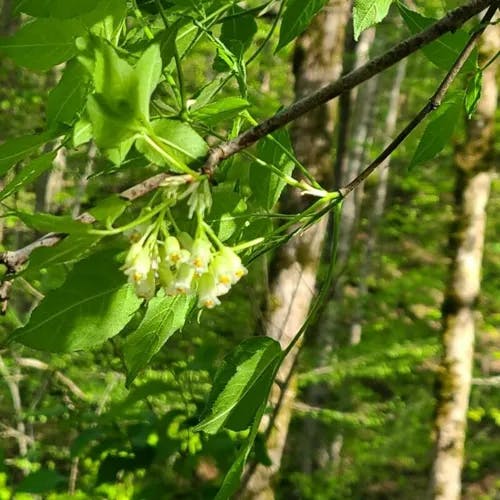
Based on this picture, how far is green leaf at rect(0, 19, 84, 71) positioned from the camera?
0.66 metres

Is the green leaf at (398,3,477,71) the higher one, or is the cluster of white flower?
the green leaf at (398,3,477,71)

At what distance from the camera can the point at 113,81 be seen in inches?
18.6

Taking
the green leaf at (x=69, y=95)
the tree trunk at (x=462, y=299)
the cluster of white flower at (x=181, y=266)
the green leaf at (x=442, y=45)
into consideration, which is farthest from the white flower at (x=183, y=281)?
the tree trunk at (x=462, y=299)

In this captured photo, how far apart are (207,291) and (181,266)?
0.21 ft

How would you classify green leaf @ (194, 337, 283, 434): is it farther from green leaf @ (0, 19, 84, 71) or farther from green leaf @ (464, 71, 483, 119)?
green leaf @ (464, 71, 483, 119)

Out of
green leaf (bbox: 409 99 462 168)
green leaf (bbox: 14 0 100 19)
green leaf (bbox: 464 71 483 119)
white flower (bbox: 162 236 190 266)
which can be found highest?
green leaf (bbox: 464 71 483 119)

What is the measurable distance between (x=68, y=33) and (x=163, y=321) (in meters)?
0.28

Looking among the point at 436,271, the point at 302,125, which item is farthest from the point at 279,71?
the point at 302,125

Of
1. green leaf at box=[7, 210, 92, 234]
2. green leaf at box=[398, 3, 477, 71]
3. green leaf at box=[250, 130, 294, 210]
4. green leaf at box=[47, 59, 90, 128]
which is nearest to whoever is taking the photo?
green leaf at box=[7, 210, 92, 234]

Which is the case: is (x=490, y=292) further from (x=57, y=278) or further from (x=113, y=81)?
(x=113, y=81)

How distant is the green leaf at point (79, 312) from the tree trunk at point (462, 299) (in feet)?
13.5

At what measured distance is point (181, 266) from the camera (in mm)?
596

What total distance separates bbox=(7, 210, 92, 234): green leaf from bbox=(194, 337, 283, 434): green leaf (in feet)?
0.83

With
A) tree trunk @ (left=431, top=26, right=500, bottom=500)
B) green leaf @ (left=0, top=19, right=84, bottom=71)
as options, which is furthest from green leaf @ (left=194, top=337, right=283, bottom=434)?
tree trunk @ (left=431, top=26, right=500, bottom=500)
